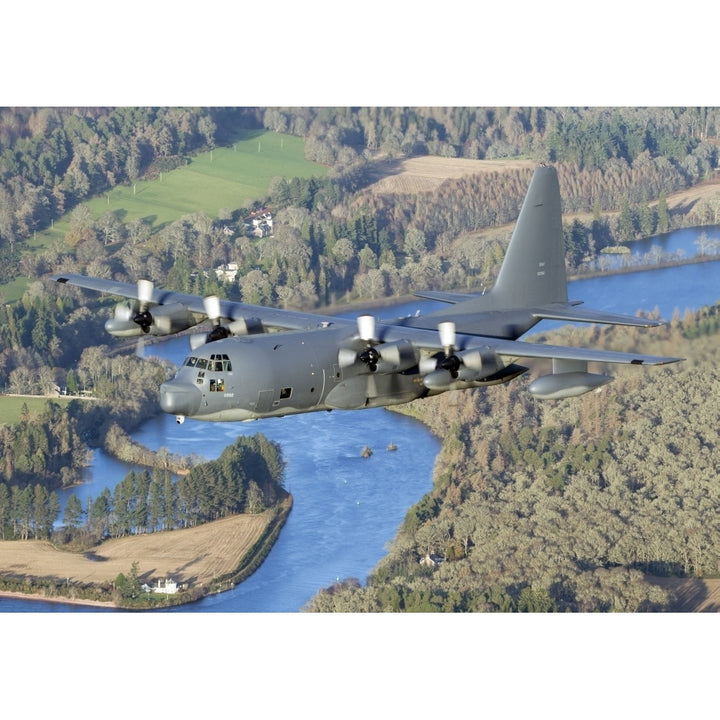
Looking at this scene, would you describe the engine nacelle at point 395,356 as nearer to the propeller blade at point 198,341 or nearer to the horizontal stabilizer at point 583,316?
the propeller blade at point 198,341

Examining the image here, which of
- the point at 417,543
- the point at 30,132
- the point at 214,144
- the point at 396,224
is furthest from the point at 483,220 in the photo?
the point at 30,132

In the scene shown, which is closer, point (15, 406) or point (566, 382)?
Answer: point (566, 382)

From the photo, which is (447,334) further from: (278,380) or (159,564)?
(159,564)

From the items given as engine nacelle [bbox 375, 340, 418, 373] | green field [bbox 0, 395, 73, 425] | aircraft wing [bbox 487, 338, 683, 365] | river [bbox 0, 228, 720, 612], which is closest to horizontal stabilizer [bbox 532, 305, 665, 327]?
aircraft wing [bbox 487, 338, 683, 365]

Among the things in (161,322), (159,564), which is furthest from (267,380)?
(159,564)

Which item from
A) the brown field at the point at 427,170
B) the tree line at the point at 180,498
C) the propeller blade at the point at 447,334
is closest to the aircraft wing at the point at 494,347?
the propeller blade at the point at 447,334

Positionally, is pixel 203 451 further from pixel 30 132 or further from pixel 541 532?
pixel 30 132
